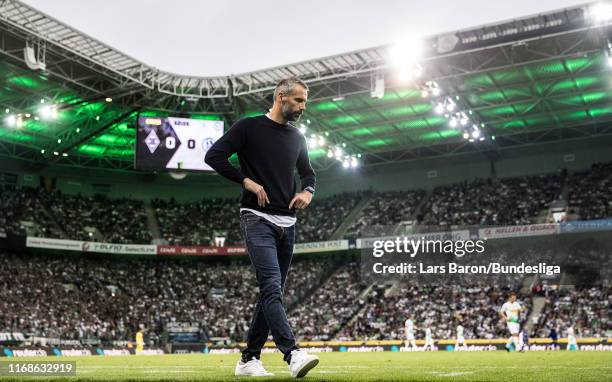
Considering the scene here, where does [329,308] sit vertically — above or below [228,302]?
below

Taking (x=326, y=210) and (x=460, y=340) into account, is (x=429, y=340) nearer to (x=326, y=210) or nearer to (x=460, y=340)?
(x=460, y=340)

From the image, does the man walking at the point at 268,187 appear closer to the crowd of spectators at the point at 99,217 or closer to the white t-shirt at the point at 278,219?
the white t-shirt at the point at 278,219

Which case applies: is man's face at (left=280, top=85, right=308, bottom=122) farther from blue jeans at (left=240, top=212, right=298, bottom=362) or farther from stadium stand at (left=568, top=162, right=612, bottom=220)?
stadium stand at (left=568, top=162, right=612, bottom=220)

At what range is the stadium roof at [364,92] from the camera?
96.2 feet

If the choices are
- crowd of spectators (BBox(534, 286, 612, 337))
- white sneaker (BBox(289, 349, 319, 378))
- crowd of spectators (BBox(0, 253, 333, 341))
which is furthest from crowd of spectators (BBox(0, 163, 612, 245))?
white sneaker (BBox(289, 349, 319, 378))

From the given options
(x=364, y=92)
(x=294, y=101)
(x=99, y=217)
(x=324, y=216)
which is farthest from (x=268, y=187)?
(x=99, y=217)

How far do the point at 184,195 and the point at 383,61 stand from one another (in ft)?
104

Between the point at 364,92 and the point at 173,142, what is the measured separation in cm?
1042

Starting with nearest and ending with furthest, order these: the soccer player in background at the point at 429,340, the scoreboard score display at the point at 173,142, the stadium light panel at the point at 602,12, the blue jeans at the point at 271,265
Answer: the blue jeans at the point at 271,265, the stadium light panel at the point at 602,12, the scoreboard score display at the point at 173,142, the soccer player in background at the point at 429,340

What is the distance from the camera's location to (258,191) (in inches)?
217

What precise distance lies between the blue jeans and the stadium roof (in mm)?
24957

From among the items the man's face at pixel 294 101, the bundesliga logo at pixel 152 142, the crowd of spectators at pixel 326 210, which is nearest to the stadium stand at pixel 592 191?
the crowd of spectators at pixel 326 210

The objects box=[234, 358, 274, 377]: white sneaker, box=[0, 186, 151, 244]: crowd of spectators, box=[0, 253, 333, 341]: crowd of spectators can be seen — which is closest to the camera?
box=[234, 358, 274, 377]: white sneaker

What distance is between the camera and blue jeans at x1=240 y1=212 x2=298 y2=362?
5.36 metres
